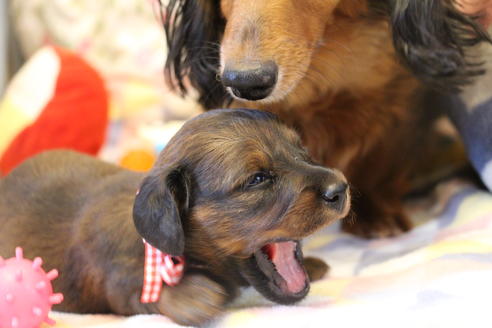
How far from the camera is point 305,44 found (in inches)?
58.7

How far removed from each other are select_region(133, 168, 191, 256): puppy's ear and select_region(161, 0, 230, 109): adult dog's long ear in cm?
59

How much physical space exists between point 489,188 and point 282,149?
685 mm

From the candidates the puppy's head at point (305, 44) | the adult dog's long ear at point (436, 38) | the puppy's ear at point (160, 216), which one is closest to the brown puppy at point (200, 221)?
the puppy's ear at point (160, 216)

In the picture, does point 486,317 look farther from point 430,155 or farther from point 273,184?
point 430,155

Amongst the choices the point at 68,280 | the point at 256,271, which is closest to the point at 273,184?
the point at 256,271

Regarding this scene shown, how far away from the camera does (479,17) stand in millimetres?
1673

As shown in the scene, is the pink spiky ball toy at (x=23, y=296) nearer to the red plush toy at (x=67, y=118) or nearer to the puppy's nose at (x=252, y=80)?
the puppy's nose at (x=252, y=80)

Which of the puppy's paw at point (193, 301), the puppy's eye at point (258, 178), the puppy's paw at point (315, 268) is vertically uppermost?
the puppy's eye at point (258, 178)

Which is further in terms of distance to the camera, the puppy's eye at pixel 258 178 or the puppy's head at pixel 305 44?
the puppy's head at pixel 305 44

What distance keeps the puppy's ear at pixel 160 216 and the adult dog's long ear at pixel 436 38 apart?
2.34ft

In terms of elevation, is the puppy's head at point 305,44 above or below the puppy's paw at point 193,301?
above

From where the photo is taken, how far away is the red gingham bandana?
130 centimetres

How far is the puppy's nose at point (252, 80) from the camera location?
4.42ft

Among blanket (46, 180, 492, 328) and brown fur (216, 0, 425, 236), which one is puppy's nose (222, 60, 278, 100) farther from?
blanket (46, 180, 492, 328)
